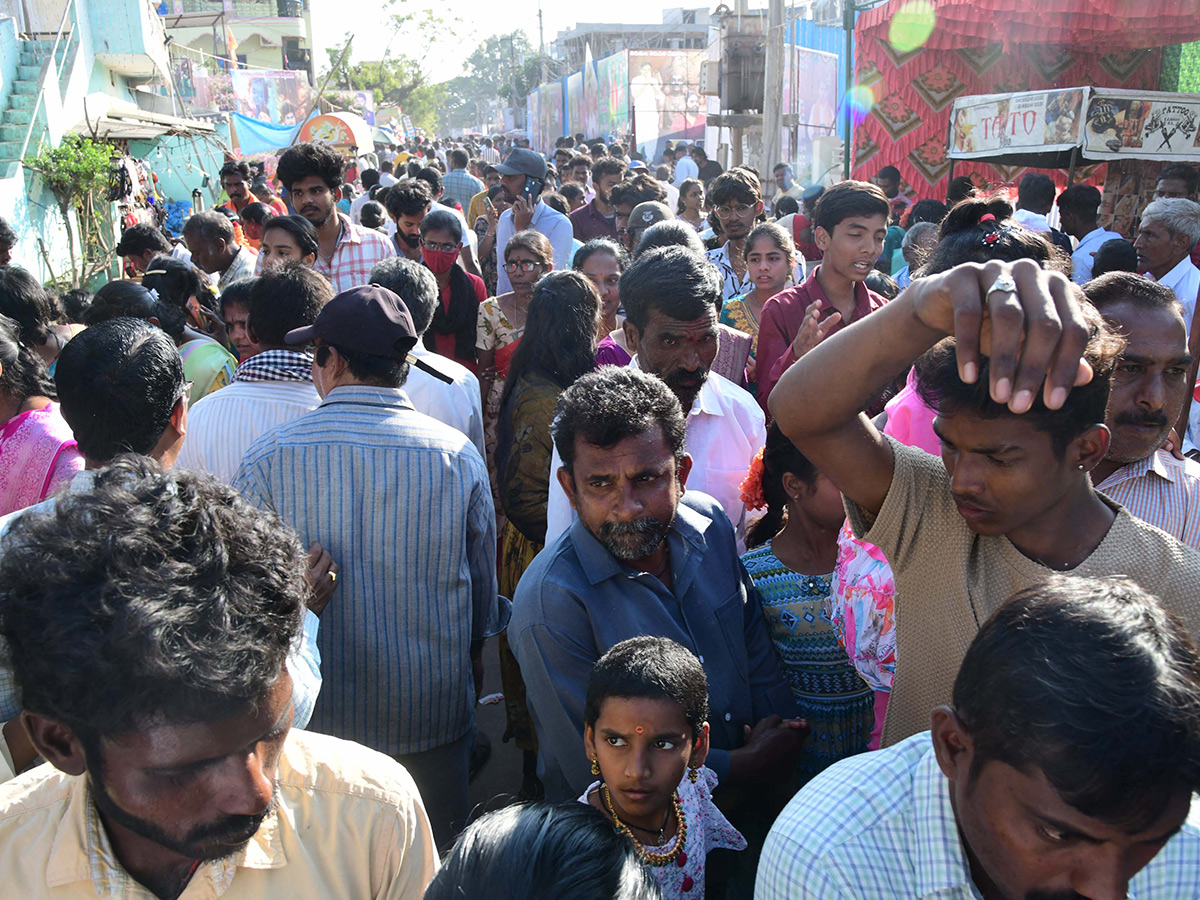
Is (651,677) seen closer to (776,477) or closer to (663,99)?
(776,477)

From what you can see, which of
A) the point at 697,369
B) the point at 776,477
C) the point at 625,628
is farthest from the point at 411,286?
the point at 625,628

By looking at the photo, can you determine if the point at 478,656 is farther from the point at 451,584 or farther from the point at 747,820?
the point at 747,820

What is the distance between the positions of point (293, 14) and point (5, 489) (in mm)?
48625

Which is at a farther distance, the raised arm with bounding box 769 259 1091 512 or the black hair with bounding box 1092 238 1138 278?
the black hair with bounding box 1092 238 1138 278

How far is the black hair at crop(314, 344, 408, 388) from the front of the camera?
2.56 m

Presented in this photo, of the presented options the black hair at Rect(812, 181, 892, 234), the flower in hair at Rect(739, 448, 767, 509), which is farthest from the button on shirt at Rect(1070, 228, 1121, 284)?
the flower in hair at Rect(739, 448, 767, 509)

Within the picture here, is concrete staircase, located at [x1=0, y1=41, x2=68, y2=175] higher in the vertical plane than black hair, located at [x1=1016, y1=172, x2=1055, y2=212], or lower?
higher

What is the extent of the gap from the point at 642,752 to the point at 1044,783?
976mm

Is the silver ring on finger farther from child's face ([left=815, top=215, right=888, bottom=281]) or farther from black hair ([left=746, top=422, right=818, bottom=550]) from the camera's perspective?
child's face ([left=815, top=215, right=888, bottom=281])

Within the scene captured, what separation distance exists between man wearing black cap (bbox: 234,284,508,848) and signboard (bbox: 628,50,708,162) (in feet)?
81.1

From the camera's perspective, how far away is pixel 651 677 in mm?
1906

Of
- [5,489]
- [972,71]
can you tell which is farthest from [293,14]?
[5,489]

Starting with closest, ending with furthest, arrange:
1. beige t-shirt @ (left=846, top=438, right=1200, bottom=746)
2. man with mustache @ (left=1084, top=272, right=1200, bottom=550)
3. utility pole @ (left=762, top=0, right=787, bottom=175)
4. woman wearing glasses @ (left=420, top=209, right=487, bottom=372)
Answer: beige t-shirt @ (left=846, top=438, right=1200, bottom=746) < man with mustache @ (left=1084, top=272, right=1200, bottom=550) < woman wearing glasses @ (left=420, top=209, right=487, bottom=372) < utility pole @ (left=762, top=0, right=787, bottom=175)

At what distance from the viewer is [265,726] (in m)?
1.21
